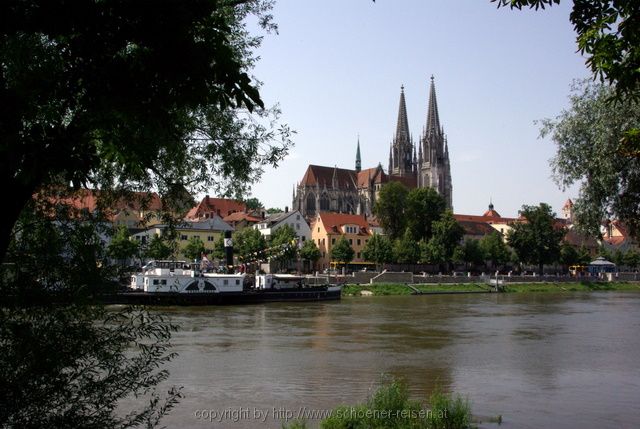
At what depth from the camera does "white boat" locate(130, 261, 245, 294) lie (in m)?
51.7

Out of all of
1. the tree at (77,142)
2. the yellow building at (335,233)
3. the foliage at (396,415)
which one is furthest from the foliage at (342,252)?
the tree at (77,142)

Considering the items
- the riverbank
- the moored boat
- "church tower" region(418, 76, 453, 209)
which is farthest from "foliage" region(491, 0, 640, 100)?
"church tower" region(418, 76, 453, 209)

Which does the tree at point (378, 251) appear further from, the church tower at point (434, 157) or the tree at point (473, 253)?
the church tower at point (434, 157)

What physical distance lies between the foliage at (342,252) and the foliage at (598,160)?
243ft

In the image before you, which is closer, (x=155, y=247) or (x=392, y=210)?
(x=155, y=247)

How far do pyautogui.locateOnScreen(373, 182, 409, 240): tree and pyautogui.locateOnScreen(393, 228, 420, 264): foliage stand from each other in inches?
330

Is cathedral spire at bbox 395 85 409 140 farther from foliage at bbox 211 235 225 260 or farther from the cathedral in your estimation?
foliage at bbox 211 235 225 260

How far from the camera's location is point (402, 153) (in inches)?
6506

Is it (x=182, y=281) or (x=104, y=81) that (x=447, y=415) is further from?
(x=182, y=281)

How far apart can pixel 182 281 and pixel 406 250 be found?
46.9m

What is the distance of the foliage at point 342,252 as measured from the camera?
304 feet

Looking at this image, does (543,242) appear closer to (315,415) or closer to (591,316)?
(591,316)

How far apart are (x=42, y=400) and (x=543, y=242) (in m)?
101

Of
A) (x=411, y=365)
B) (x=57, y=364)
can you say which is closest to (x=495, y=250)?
(x=411, y=365)
